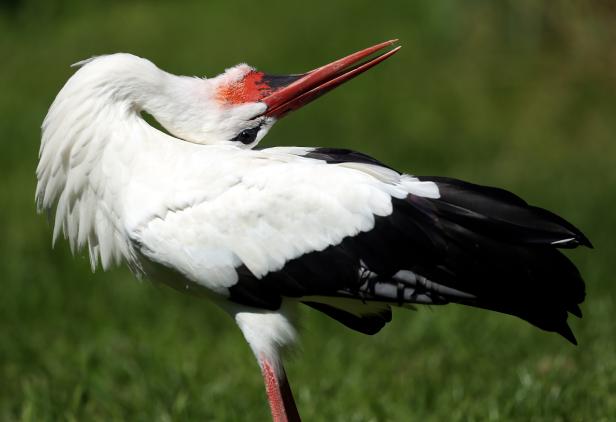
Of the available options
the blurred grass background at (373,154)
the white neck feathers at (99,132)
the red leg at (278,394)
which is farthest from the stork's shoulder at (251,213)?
the blurred grass background at (373,154)

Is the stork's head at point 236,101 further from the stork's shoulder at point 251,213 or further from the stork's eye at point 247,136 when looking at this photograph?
the stork's shoulder at point 251,213

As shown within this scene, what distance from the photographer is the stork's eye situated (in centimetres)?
414

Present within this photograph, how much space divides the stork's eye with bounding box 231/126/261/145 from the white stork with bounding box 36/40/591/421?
6 cm

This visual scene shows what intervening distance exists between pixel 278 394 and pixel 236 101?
1094mm

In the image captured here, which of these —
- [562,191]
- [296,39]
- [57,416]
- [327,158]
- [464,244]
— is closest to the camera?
[464,244]

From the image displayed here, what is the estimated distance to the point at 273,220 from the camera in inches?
151

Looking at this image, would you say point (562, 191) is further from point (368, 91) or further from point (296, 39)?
point (296, 39)

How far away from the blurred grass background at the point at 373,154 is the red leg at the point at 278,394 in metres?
0.80

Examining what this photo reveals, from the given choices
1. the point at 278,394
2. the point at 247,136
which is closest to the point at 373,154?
the point at 247,136

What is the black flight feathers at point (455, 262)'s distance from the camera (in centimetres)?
376

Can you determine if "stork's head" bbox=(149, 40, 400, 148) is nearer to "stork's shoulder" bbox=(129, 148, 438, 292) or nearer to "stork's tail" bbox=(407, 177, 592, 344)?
"stork's shoulder" bbox=(129, 148, 438, 292)

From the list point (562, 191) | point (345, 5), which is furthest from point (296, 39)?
point (562, 191)

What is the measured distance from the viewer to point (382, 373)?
19.1 ft

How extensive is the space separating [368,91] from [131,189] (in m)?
7.84
